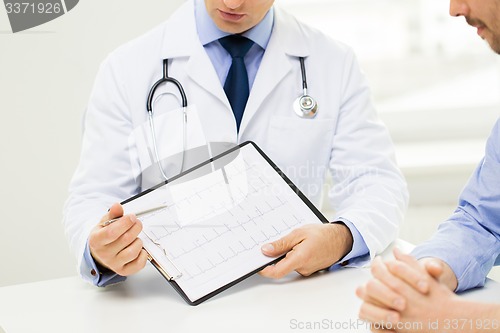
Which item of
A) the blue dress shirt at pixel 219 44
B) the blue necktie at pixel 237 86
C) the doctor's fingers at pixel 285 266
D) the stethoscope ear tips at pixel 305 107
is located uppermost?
the blue dress shirt at pixel 219 44

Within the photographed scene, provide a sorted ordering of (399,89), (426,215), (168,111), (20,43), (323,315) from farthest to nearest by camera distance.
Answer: (399,89)
(426,215)
(20,43)
(168,111)
(323,315)

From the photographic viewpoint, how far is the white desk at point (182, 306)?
1199 millimetres

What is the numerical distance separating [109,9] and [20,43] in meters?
0.29

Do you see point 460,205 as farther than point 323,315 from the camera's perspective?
Yes

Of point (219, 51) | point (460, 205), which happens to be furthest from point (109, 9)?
point (460, 205)

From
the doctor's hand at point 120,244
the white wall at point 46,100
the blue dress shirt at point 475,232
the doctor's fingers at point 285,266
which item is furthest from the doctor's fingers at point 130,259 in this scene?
the white wall at point 46,100

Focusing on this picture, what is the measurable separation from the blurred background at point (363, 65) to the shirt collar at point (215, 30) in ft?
1.78

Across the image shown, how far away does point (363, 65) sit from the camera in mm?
2760

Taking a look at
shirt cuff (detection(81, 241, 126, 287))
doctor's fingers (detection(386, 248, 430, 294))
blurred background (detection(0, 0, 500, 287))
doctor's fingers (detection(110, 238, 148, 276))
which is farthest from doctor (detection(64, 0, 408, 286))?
blurred background (detection(0, 0, 500, 287))

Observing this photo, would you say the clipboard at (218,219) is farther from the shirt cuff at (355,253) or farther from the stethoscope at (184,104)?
the stethoscope at (184,104)

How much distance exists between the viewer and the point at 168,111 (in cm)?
167

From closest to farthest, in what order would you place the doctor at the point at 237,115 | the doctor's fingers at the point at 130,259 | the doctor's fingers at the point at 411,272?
the doctor's fingers at the point at 411,272, the doctor's fingers at the point at 130,259, the doctor at the point at 237,115

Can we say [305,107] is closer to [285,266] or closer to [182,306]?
[285,266]

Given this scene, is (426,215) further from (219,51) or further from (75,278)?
(75,278)
